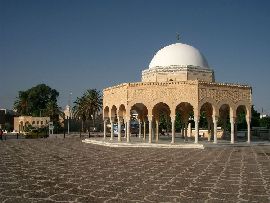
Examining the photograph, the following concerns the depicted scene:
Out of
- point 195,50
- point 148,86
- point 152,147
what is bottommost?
point 152,147

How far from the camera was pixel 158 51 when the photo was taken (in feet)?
107

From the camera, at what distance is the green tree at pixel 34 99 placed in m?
76.5

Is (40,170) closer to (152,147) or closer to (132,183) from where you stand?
(132,183)

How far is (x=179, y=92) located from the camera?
1019 inches

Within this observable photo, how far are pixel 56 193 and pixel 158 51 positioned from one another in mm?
25050

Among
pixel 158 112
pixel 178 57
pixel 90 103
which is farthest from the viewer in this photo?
pixel 90 103

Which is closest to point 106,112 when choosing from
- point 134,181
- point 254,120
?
point 134,181

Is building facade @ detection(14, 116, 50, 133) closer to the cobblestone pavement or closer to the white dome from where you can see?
the white dome

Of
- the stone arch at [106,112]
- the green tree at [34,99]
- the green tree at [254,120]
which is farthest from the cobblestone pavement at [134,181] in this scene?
the green tree at [34,99]

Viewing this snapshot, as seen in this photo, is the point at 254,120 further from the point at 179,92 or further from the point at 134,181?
the point at 134,181

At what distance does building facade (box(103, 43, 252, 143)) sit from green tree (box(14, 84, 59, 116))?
47187 millimetres

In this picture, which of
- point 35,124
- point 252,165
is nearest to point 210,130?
point 252,165

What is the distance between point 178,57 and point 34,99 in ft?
194

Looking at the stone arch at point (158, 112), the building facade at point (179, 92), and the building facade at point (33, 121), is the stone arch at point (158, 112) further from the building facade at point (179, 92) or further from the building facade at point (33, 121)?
the building facade at point (33, 121)
